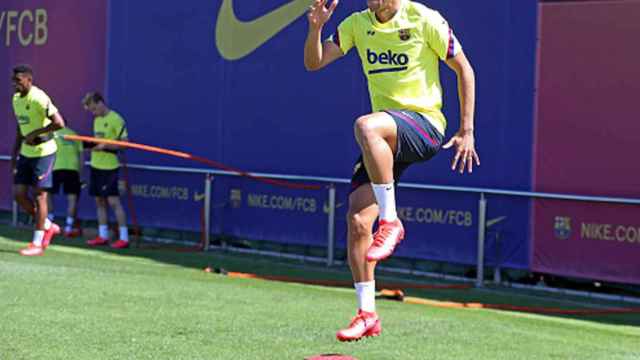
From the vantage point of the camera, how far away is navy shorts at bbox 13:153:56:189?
48.2ft

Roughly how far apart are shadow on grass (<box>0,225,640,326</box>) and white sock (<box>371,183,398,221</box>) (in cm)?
469

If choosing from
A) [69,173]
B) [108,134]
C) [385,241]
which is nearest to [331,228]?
[108,134]

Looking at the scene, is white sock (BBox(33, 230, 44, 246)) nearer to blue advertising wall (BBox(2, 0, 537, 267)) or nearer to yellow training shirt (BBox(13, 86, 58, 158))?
yellow training shirt (BBox(13, 86, 58, 158))

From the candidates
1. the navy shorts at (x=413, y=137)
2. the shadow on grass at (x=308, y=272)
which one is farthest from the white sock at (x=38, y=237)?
the navy shorts at (x=413, y=137)

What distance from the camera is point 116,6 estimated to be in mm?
18875

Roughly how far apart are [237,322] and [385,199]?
278cm

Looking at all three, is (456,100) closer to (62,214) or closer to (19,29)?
(62,214)

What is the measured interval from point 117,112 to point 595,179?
26.3ft

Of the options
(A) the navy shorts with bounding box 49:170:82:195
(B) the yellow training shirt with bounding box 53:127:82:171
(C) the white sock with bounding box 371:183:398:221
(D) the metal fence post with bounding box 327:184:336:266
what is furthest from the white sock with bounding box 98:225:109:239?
(C) the white sock with bounding box 371:183:398:221

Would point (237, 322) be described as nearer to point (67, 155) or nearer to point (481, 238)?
point (481, 238)

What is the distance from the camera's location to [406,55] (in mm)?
7602

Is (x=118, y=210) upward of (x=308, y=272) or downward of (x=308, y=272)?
upward

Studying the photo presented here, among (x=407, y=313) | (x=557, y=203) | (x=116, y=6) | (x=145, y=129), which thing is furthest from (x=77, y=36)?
(x=407, y=313)

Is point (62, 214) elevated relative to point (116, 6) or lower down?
lower down
